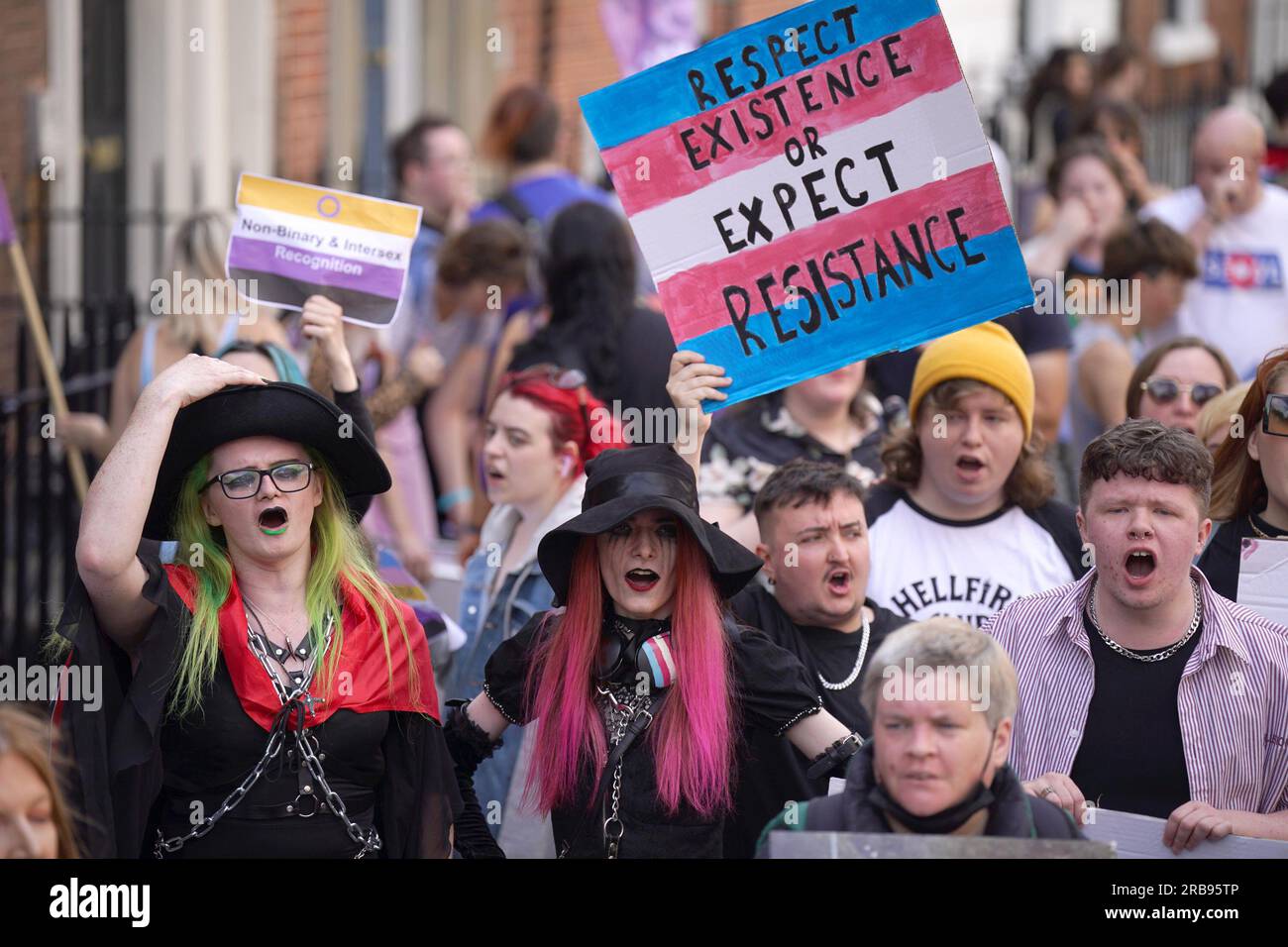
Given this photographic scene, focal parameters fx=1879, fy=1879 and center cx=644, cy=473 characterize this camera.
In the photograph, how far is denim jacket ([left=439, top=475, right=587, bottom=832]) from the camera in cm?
530

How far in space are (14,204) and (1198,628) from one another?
7299 mm

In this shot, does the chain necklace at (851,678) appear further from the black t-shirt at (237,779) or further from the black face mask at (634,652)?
the black t-shirt at (237,779)

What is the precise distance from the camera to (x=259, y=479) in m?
4.10

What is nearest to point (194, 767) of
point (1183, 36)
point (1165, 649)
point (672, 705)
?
point (672, 705)

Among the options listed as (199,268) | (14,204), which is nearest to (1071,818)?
(199,268)

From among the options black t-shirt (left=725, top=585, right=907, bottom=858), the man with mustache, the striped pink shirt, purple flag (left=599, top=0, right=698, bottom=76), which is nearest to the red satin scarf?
black t-shirt (left=725, top=585, right=907, bottom=858)

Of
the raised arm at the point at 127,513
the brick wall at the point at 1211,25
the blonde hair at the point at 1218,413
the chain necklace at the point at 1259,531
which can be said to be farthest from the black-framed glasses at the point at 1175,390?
the brick wall at the point at 1211,25

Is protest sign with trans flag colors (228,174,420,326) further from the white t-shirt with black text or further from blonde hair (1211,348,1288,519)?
blonde hair (1211,348,1288,519)

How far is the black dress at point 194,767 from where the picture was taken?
3.85m

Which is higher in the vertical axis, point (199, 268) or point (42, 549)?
point (199, 268)

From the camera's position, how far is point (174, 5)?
35.3ft

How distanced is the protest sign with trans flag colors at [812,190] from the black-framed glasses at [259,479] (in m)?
1.00

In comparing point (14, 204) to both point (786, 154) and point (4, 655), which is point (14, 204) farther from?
point (786, 154)

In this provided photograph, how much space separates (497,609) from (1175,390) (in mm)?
2166
